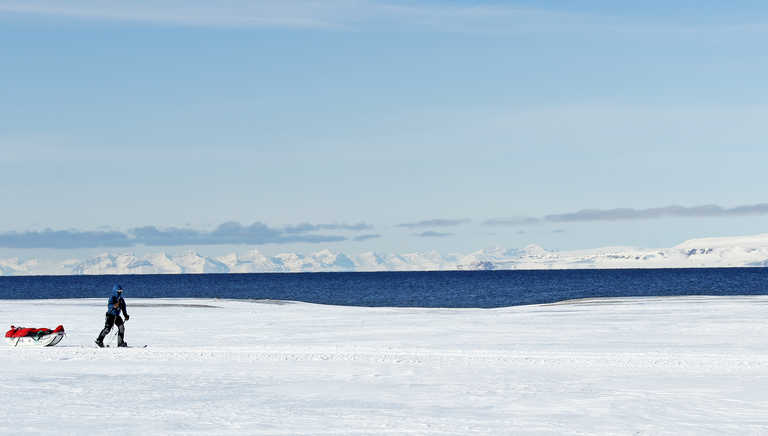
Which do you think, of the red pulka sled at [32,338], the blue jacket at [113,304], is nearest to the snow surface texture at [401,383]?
the red pulka sled at [32,338]

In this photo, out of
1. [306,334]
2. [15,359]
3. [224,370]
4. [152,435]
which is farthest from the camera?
[306,334]

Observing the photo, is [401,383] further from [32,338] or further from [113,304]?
[32,338]

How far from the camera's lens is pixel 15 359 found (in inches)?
1029

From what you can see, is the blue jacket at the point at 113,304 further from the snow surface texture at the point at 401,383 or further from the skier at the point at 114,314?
the snow surface texture at the point at 401,383

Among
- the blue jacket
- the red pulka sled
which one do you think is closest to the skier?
the blue jacket

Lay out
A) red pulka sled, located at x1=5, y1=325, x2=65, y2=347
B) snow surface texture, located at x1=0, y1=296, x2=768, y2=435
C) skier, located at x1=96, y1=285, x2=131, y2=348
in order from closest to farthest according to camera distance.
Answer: snow surface texture, located at x1=0, y1=296, x2=768, y2=435
skier, located at x1=96, y1=285, x2=131, y2=348
red pulka sled, located at x1=5, y1=325, x2=65, y2=347

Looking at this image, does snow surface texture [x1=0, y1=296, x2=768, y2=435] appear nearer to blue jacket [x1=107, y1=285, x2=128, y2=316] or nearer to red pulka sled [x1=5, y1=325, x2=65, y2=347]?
red pulka sled [x1=5, y1=325, x2=65, y2=347]

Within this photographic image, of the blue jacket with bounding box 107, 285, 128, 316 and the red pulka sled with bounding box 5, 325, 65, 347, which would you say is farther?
the red pulka sled with bounding box 5, 325, 65, 347

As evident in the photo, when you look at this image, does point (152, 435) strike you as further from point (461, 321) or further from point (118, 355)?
point (461, 321)

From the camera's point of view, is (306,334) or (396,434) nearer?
(396,434)

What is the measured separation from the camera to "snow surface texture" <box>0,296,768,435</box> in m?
16.2

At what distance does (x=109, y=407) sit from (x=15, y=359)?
9777 millimetres

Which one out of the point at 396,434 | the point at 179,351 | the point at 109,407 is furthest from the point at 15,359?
the point at 396,434

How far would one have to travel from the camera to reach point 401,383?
69.6 feet
